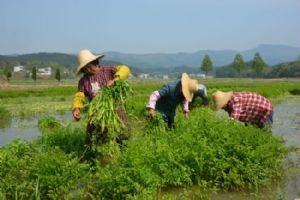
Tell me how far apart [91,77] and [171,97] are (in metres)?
1.12

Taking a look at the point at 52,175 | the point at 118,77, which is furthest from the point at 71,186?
the point at 118,77

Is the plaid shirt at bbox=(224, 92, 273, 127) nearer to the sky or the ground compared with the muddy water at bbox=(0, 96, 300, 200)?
nearer to the sky

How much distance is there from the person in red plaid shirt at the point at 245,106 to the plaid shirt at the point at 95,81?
1377 millimetres

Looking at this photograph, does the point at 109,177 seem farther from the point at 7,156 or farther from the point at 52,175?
the point at 7,156

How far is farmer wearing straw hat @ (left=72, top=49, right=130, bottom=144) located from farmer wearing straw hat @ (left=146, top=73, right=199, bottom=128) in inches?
19.4

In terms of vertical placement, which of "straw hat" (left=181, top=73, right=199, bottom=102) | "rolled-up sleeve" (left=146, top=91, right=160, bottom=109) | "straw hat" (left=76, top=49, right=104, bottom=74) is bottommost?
"rolled-up sleeve" (left=146, top=91, right=160, bottom=109)

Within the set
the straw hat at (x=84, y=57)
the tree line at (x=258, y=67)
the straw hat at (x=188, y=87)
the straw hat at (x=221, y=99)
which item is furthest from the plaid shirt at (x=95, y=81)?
the tree line at (x=258, y=67)

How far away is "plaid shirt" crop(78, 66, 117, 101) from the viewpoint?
18.2ft

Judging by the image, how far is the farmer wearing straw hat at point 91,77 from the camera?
5441 millimetres

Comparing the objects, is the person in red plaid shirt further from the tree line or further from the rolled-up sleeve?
the tree line

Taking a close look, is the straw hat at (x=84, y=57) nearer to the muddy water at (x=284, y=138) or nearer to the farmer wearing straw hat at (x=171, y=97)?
the farmer wearing straw hat at (x=171, y=97)

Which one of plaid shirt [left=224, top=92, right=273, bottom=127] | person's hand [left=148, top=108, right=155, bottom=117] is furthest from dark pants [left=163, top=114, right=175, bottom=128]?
plaid shirt [left=224, top=92, right=273, bottom=127]

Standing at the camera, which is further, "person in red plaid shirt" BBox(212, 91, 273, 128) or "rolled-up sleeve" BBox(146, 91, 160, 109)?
"rolled-up sleeve" BBox(146, 91, 160, 109)

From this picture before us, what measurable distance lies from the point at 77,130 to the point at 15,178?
2413mm
